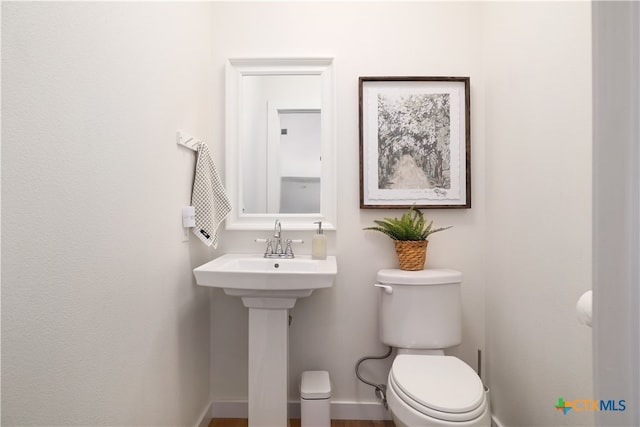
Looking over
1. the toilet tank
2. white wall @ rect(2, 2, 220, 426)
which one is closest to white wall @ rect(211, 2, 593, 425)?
the toilet tank

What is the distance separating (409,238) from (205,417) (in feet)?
4.61

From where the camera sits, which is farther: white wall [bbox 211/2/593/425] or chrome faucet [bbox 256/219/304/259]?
chrome faucet [bbox 256/219/304/259]

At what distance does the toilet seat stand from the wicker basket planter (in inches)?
17.0

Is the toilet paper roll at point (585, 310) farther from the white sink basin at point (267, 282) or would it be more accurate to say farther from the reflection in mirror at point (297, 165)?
the reflection in mirror at point (297, 165)

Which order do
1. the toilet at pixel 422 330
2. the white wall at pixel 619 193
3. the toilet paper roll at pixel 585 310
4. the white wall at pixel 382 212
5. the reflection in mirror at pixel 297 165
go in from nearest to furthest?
1. the white wall at pixel 619 193
2. the toilet paper roll at pixel 585 310
3. the toilet at pixel 422 330
4. the white wall at pixel 382 212
5. the reflection in mirror at pixel 297 165

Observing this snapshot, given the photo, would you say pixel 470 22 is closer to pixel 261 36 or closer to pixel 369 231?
pixel 261 36

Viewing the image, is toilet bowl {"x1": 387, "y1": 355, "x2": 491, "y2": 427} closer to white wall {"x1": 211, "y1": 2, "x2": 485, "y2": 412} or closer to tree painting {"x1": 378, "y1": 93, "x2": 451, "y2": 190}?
white wall {"x1": 211, "y1": 2, "x2": 485, "y2": 412}

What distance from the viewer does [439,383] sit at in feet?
4.09

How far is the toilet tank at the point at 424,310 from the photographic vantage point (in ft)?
5.13

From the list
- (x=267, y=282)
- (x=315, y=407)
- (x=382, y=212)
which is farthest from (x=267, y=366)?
(x=382, y=212)

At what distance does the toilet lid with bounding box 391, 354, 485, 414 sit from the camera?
113cm

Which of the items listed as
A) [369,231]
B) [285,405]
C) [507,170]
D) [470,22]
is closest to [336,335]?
[285,405]

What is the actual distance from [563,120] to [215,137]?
160cm

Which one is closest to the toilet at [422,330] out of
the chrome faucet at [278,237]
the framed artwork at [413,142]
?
Answer: the framed artwork at [413,142]
